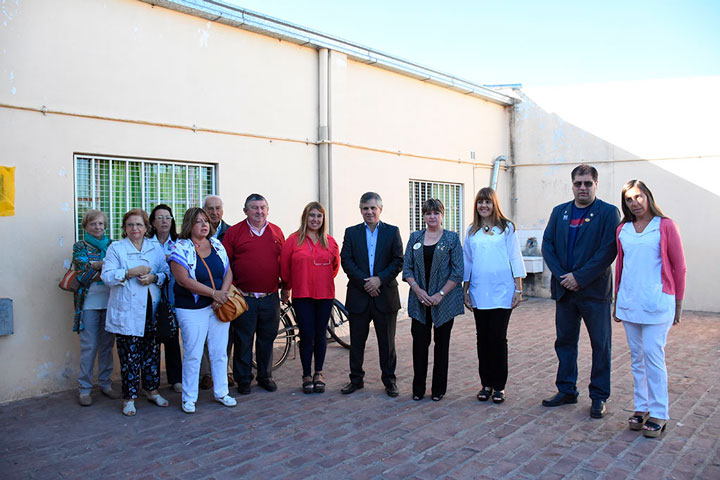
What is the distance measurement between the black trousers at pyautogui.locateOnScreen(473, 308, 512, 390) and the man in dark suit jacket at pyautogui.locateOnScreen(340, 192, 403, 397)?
2.70 feet

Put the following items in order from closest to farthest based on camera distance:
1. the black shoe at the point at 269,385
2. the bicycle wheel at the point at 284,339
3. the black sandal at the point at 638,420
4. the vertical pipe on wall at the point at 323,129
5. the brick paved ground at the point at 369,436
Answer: the brick paved ground at the point at 369,436
the black sandal at the point at 638,420
the black shoe at the point at 269,385
the bicycle wheel at the point at 284,339
the vertical pipe on wall at the point at 323,129

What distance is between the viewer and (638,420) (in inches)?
172

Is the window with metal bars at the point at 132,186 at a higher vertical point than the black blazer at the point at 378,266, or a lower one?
higher

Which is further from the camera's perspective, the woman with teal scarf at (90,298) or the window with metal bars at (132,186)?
the window with metal bars at (132,186)

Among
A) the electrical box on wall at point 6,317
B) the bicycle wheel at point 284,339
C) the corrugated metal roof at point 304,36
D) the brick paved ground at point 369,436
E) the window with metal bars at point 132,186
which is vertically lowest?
the brick paved ground at point 369,436

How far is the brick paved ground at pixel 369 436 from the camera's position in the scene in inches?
148

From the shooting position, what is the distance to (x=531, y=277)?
12.0 m

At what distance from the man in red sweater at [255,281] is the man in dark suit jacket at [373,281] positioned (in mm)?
735

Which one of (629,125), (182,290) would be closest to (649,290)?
(182,290)

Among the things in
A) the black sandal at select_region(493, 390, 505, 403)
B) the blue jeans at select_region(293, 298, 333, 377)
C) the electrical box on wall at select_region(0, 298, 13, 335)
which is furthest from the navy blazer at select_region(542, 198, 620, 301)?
the electrical box on wall at select_region(0, 298, 13, 335)

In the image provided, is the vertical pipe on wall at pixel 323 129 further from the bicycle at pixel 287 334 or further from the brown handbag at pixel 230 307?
the brown handbag at pixel 230 307

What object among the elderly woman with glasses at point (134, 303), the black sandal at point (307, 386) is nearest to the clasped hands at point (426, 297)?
the black sandal at point (307, 386)

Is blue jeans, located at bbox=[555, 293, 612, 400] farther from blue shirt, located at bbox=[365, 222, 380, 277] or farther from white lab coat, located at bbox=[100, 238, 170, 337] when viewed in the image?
white lab coat, located at bbox=[100, 238, 170, 337]

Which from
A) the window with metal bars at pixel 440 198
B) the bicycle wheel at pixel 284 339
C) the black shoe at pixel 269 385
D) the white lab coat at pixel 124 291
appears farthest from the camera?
the window with metal bars at pixel 440 198
